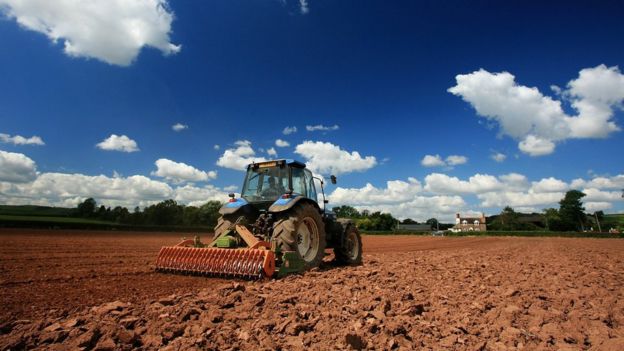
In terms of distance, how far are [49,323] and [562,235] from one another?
56.0 m

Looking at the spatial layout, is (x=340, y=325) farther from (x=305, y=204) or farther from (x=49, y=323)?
(x=305, y=204)

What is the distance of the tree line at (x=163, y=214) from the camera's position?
49281 millimetres

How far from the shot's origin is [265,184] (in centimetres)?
845

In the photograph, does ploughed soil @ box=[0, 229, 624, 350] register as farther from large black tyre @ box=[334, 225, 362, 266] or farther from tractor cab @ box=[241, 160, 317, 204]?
large black tyre @ box=[334, 225, 362, 266]

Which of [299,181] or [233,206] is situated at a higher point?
[299,181]

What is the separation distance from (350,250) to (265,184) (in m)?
2.90

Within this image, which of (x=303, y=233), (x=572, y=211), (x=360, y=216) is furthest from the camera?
(x=360, y=216)

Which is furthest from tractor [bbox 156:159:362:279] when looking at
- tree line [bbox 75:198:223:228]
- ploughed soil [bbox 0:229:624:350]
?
tree line [bbox 75:198:223:228]

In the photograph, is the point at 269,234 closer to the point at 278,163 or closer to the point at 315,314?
the point at 278,163

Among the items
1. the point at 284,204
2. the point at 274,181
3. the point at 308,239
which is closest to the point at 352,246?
the point at 308,239

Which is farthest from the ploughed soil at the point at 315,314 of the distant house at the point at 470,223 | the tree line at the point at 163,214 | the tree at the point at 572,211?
the distant house at the point at 470,223

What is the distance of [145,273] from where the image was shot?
7.50 m


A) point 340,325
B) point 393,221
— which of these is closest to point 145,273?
point 340,325

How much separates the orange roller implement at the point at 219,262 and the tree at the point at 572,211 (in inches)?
3847
